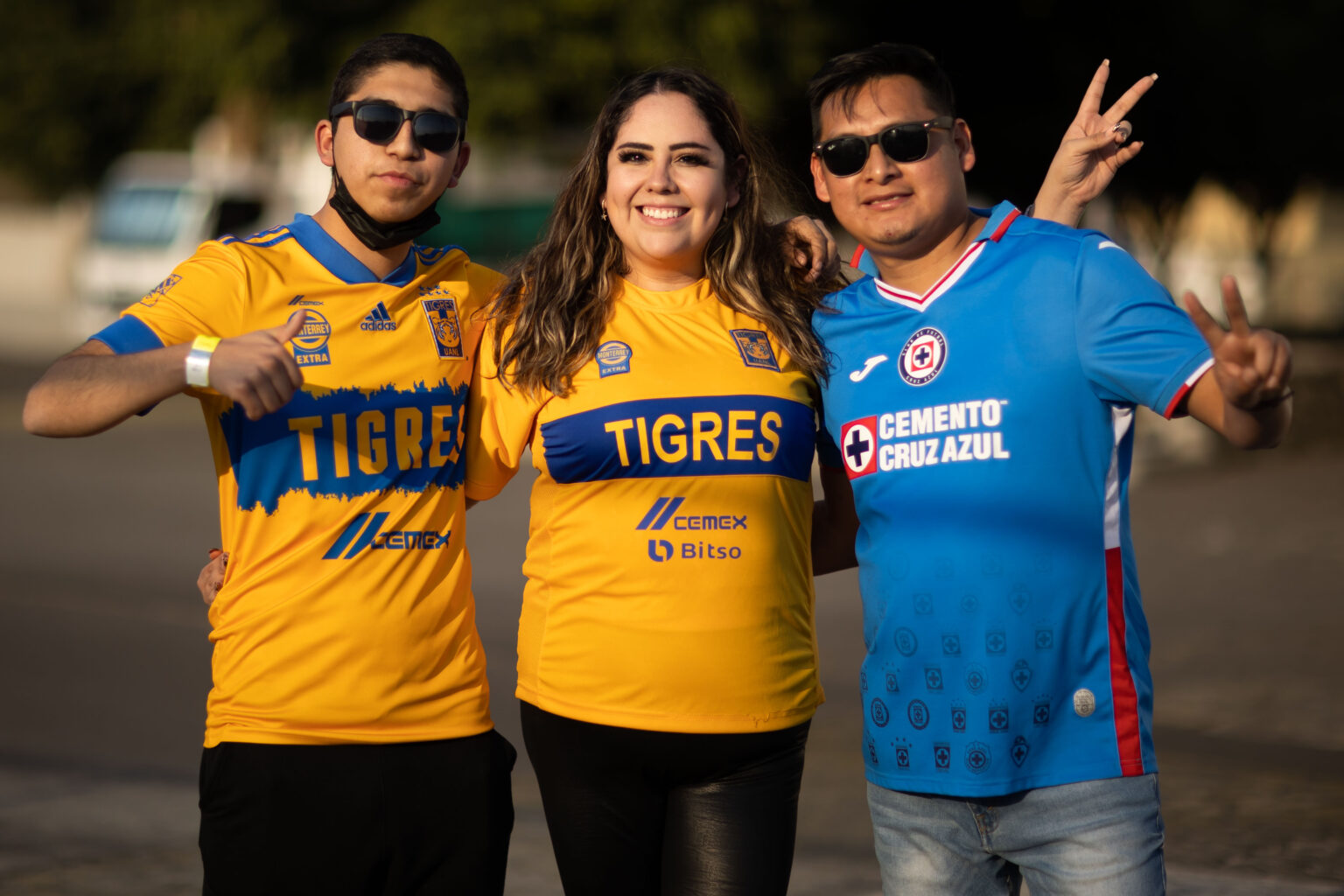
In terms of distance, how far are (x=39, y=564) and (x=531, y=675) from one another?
7811 mm

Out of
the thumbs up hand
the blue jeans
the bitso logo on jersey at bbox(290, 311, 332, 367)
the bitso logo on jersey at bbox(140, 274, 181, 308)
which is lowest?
the blue jeans

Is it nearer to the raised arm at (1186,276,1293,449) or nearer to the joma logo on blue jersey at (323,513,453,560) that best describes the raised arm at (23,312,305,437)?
the joma logo on blue jersey at (323,513,453,560)

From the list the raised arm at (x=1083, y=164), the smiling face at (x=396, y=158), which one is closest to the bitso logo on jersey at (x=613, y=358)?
the smiling face at (x=396, y=158)

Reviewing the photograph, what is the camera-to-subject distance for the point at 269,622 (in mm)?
3127

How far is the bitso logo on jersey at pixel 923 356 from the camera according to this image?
2.97 meters

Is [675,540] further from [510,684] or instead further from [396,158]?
[510,684]

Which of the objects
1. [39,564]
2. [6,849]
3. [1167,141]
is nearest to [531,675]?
[6,849]

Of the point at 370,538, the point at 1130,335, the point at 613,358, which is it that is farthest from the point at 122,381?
the point at 1130,335

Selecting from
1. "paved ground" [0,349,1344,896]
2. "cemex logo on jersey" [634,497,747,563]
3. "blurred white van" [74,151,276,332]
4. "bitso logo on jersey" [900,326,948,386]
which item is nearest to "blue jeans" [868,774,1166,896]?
"cemex logo on jersey" [634,497,747,563]

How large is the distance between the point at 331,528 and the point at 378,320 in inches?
18.6

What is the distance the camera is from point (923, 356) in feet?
9.82

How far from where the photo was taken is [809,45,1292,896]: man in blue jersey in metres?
2.80

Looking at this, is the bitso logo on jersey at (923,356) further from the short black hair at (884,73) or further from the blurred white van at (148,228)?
the blurred white van at (148,228)

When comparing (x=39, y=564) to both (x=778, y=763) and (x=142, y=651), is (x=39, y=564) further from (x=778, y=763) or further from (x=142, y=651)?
(x=778, y=763)
